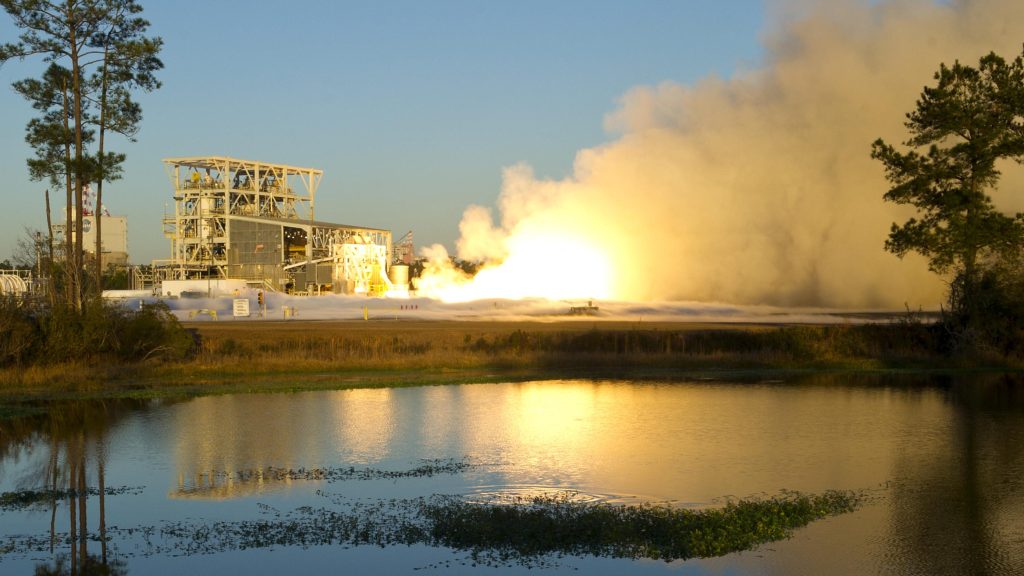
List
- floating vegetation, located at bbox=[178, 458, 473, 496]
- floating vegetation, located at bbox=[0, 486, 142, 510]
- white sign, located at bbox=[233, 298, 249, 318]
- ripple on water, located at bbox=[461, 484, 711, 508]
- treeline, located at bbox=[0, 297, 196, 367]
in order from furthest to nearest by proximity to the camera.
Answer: white sign, located at bbox=[233, 298, 249, 318] → treeline, located at bbox=[0, 297, 196, 367] → floating vegetation, located at bbox=[178, 458, 473, 496] → floating vegetation, located at bbox=[0, 486, 142, 510] → ripple on water, located at bbox=[461, 484, 711, 508]

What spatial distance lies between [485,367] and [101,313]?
14.8 metres

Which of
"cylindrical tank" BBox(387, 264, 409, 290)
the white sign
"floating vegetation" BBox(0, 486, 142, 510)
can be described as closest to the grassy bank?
"floating vegetation" BBox(0, 486, 142, 510)

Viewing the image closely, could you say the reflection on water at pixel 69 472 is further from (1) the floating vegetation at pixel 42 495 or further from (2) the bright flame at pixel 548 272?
(2) the bright flame at pixel 548 272

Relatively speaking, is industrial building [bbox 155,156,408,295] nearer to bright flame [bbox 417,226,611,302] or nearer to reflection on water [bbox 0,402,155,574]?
bright flame [bbox 417,226,611,302]

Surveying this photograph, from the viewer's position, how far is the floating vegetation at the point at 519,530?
13.5 metres

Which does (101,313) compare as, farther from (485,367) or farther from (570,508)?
(570,508)

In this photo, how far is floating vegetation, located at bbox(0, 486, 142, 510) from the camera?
16484 mm

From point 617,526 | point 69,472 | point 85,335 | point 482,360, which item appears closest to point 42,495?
point 69,472

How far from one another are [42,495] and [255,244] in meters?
81.6

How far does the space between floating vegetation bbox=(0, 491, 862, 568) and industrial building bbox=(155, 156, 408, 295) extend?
80.0 m

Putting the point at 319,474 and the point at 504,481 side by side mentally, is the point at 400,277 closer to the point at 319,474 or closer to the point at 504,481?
the point at 319,474

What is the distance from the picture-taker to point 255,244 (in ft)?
316

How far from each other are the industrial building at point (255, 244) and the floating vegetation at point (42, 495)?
3040 inches

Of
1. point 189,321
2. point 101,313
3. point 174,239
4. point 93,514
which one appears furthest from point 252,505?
point 174,239
